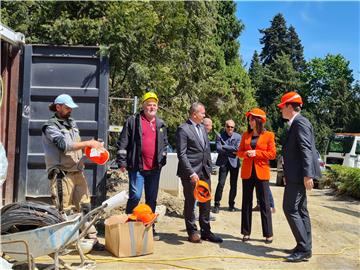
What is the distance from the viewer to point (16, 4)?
7.90 m

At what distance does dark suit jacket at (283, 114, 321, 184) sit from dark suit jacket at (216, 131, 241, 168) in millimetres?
2899

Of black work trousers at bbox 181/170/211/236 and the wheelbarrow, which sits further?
black work trousers at bbox 181/170/211/236

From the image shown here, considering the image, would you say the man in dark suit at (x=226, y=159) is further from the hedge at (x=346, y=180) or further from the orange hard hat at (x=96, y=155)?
the hedge at (x=346, y=180)

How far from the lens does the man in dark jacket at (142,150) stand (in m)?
6.38

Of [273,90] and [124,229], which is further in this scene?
[273,90]

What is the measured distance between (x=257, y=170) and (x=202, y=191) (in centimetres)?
86

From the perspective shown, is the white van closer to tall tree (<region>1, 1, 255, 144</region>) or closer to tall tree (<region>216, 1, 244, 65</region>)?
tall tree (<region>216, 1, 244, 65</region>)

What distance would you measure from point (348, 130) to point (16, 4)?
126 feet

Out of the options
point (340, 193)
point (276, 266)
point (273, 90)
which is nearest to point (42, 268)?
point (276, 266)

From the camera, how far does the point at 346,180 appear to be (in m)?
13.3

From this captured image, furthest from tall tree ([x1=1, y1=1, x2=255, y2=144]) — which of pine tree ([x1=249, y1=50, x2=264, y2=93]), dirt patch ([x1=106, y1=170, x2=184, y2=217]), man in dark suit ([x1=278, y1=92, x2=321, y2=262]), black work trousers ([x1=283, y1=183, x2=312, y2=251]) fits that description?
pine tree ([x1=249, y1=50, x2=264, y2=93])

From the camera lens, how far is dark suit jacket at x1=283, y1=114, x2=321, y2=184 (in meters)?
5.82

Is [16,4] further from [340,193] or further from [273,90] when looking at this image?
[273,90]

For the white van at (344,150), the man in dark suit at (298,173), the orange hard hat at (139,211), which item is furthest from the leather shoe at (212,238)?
the white van at (344,150)
